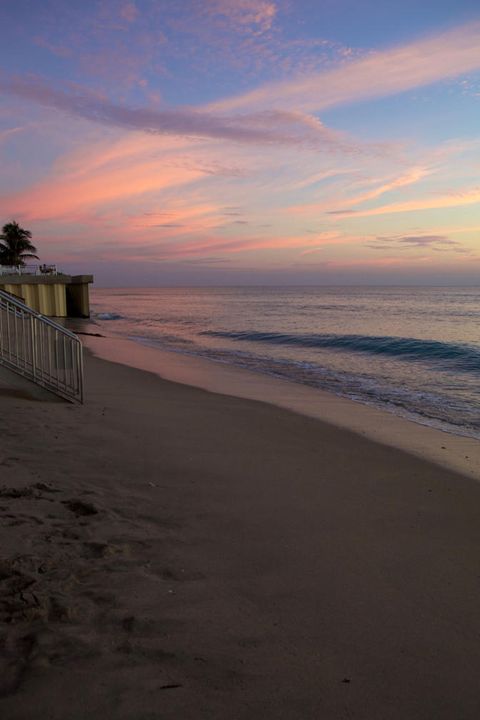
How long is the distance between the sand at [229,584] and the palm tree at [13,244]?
55.7 metres

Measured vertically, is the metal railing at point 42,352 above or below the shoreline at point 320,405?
above

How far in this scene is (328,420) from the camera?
30.1ft

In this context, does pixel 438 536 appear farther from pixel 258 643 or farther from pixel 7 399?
pixel 7 399

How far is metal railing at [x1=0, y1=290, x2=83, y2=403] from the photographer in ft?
27.5

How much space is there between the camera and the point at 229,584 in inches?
134

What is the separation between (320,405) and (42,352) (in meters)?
5.43

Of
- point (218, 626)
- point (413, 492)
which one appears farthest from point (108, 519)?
point (413, 492)

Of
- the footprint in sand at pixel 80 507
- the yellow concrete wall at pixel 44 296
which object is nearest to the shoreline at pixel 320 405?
the footprint in sand at pixel 80 507

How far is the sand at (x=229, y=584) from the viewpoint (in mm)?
2451

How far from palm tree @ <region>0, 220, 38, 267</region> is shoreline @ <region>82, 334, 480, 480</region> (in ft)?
141

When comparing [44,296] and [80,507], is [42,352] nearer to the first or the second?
[80,507]

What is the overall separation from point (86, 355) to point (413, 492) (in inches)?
535

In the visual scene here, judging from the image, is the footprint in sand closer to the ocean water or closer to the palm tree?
the ocean water

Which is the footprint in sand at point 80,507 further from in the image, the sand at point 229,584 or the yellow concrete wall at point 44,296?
the yellow concrete wall at point 44,296
